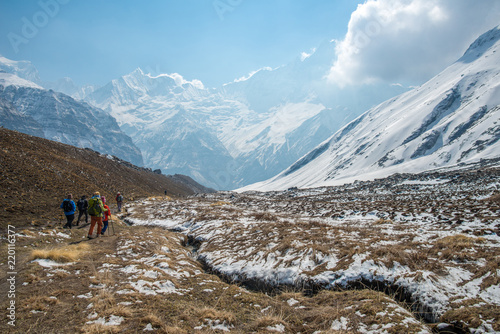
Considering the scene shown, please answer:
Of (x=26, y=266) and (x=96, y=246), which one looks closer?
(x=26, y=266)

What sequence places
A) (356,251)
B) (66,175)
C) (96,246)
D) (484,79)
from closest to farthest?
1. (356,251)
2. (96,246)
3. (66,175)
4. (484,79)

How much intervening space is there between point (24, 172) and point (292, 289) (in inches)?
1238

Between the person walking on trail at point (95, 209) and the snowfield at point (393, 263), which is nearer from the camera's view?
the snowfield at point (393, 263)

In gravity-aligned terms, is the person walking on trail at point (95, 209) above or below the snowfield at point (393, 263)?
above

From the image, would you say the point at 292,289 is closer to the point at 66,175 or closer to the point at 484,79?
the point at 66,175

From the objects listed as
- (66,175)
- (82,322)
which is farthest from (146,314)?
(66,175)

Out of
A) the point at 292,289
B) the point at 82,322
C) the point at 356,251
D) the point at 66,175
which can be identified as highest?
the point at 66,175

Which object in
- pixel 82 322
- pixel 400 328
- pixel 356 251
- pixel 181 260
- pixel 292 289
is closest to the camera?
pixel 400 328

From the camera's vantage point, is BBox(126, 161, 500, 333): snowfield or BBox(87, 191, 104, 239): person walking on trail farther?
BBox(87, 191, 104, 239): person walking on trail

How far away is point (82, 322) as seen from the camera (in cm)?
575

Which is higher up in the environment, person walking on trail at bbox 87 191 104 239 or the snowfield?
person walking on trail at bbox 87 191 104 239

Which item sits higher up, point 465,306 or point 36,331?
point 36,331

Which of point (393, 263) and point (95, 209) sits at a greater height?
point (95, 209)

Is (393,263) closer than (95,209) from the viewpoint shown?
Yes
